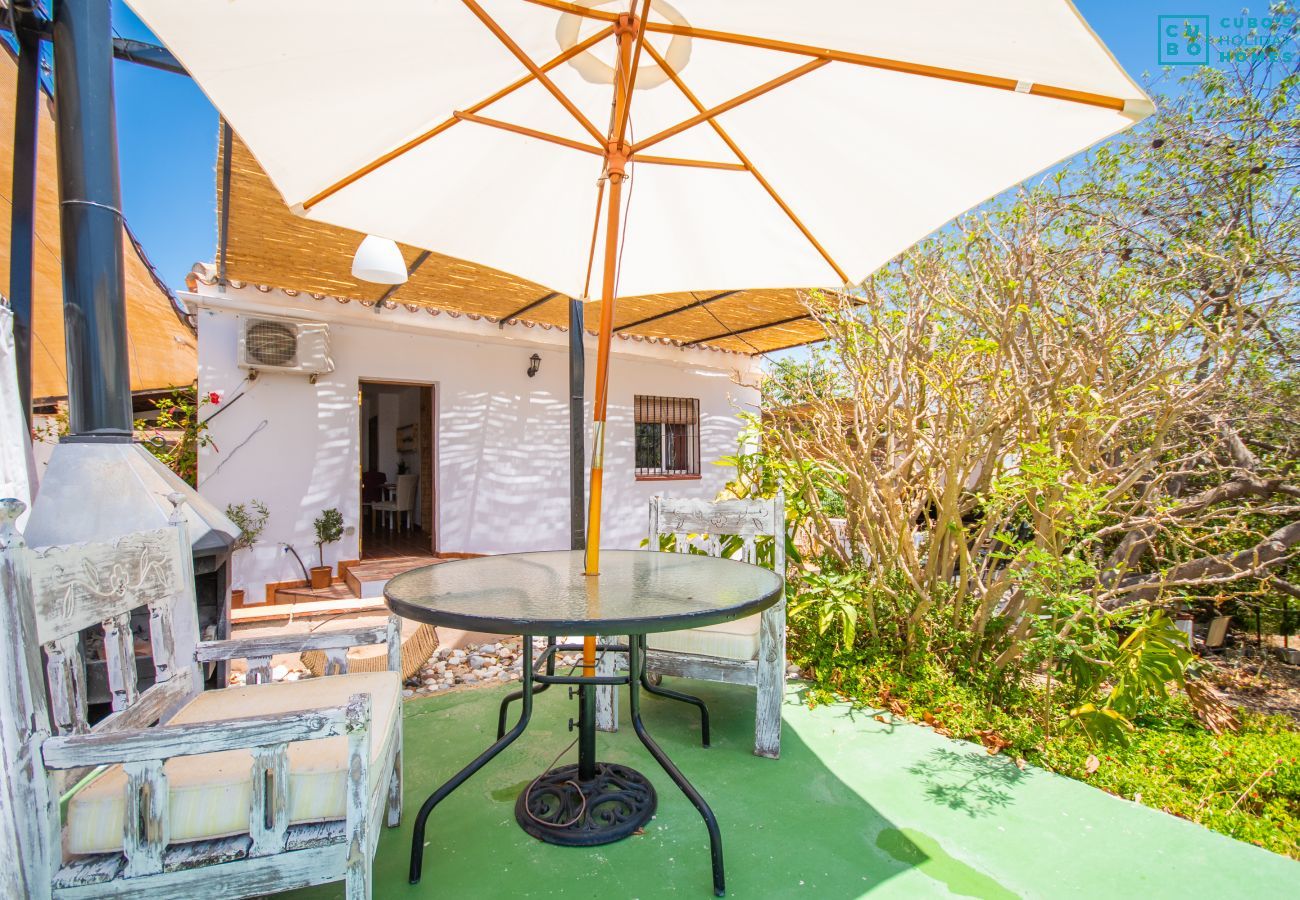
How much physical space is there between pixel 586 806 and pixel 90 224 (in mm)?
2843

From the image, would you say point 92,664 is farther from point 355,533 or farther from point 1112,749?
point 1112,749

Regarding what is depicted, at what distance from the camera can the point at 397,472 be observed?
10195 millimetres

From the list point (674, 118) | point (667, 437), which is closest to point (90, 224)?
point (674, 118)

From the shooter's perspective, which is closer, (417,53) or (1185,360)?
(417,53)

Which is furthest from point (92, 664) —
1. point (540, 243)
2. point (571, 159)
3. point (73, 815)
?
point (571, 159)

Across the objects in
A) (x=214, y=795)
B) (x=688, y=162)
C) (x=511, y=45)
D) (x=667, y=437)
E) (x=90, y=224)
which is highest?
(x=511, y=45)

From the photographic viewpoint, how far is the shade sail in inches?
57.2

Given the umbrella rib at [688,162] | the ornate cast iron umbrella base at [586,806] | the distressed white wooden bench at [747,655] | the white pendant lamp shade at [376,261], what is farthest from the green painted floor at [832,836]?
the white pendant lamp shade at [376,261]

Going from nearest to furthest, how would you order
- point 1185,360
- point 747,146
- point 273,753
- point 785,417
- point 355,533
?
1. point 273,753
2. point 747,146
3. point 1185,360
4. point 785,417
5. point 355,533

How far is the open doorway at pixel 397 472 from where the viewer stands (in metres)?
7.00

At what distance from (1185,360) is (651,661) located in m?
2.99

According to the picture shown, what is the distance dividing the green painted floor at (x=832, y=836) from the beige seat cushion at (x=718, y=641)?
402mm

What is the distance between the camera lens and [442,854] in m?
1.75

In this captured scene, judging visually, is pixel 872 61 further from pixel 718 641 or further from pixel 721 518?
pixel 718 641
